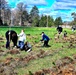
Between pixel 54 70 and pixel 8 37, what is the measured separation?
11.4 metres

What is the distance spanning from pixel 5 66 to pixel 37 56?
444 centimetres

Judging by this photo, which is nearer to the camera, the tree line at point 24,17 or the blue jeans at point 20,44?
the blue jeans at point 20,44

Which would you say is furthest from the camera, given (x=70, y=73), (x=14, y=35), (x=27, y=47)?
(x=14, y=35)

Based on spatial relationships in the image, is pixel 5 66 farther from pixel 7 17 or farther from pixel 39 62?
pixel 7 17

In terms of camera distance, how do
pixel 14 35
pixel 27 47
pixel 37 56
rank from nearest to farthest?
1. pixel 37 56
2. pixel 27 47
3. pixel 14 35

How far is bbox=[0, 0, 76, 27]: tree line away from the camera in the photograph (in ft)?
448

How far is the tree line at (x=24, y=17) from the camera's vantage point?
13650 centimetres

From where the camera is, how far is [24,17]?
523 ft

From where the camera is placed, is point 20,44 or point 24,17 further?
point 24,17

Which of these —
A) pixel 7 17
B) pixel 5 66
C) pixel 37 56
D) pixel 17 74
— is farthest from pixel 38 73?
pixel 7 17

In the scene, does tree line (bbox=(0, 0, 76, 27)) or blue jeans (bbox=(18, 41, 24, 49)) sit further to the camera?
tree line (bbox=(0, 0, 76, 27))

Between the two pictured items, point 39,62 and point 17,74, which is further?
point 39,62

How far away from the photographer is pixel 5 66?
15453 millimetres

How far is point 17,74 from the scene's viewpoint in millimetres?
13852
